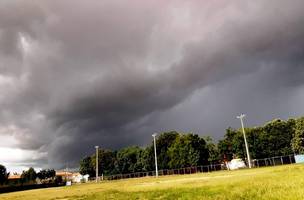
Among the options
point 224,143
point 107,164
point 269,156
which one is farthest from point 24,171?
point 269,156

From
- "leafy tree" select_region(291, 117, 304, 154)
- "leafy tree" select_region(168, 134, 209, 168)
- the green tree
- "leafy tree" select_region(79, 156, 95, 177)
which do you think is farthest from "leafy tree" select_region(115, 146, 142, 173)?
"leafy tree" select_region(291, 117, 304, 154)

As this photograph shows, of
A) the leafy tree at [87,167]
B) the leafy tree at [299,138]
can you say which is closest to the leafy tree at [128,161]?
the leafy tree at [87,167]

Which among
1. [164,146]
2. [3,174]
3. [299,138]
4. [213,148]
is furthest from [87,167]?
[299,138]

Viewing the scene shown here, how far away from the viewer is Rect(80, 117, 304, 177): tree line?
101000 mm

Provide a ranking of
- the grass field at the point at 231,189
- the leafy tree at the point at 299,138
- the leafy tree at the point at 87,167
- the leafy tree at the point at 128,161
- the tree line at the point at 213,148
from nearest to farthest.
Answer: the grass field at the point at 231,189, the leafy tree at the point at 299,138, the tree line at the point at 213,148, the leafy tree at the point at 128,161, the leafy tree at the point at 87,167

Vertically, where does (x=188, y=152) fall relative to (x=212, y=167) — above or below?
above

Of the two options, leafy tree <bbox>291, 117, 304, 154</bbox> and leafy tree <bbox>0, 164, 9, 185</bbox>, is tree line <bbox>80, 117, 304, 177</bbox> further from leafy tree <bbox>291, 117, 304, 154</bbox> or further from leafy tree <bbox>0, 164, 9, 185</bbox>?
leafy tree <bbox>0, 164, 9, 185</bbox>

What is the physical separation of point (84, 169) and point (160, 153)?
53338 mm

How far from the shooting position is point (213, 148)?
385 ft

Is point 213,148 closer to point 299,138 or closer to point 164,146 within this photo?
point 164,146

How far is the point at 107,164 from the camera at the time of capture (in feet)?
523

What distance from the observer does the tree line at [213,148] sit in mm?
101000

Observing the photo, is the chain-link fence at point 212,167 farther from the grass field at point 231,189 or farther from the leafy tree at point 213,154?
the grass field at point 231,189

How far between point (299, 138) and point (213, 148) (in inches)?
1257
